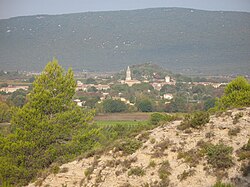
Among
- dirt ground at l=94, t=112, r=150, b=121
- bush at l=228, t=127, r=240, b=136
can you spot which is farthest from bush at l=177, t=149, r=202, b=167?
dirt ground at l=94, t=112, r=150, b=121

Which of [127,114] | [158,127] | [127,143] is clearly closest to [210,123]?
[158,127]

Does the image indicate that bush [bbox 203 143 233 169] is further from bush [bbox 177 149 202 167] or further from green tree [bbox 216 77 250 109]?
green tree [bbox 216 77 250 109]

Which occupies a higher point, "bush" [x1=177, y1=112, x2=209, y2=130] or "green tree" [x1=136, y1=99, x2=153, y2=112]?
"bush" [x1=177, y1=112, x2=209, y2=130]

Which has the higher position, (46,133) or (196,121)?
(196,121)

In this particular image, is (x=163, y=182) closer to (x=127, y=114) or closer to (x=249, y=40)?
(x=127, y=114)

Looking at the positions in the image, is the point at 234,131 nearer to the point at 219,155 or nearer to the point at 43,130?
the point at 219,155

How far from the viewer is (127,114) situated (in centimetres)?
6925

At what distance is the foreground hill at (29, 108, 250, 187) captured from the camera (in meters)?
10.7

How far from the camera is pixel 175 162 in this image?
37.4 ft

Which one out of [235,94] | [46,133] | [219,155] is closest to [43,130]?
[46,133]

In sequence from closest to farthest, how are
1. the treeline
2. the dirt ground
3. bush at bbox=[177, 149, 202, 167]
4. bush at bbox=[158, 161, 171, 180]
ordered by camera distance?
bush at bbox=[158, 161, 171, 180]
bush at bbox=[177, 149, 202, 167]
the treeline
the dirt ground

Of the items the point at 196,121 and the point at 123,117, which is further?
the point at 123,117

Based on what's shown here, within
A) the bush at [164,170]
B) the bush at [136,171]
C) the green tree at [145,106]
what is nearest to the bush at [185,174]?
the bush at [164,170]

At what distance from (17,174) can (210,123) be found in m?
8.00
